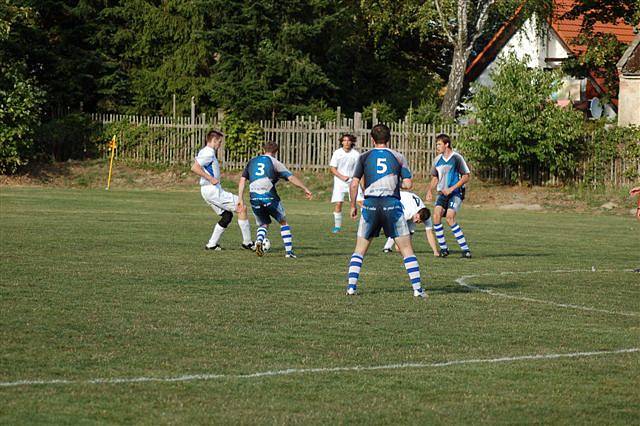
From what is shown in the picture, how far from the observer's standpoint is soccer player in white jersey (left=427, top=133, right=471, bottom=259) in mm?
19016

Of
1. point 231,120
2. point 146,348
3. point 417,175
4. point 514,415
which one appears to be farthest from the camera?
point 231,120

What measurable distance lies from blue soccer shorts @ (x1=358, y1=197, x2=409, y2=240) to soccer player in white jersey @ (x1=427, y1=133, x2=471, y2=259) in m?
5.91

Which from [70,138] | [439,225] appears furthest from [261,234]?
[70,138]

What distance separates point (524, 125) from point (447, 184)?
55.6ft

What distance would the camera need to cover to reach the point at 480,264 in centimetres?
1789

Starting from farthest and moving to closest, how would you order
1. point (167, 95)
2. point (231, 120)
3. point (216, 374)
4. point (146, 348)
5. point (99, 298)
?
point (167, 95), point (231, 120), point (99, 298), point (146, 348), point (216, 374)

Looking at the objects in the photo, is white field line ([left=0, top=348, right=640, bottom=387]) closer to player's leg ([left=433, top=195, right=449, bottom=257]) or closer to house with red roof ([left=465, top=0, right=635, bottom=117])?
player's leg ([left=433, top=195, right=449, bottom=257])

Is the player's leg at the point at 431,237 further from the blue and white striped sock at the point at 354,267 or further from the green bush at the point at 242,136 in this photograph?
the green bush at the point at 242,136

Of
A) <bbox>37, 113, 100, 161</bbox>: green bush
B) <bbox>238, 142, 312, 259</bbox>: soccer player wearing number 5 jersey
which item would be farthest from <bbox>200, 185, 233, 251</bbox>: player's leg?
<bbox>37, 113, 100, 161</bbox>: green bush

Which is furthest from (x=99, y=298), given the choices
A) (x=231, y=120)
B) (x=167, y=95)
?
(x=167, y=95)

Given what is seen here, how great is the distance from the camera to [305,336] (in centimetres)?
1023

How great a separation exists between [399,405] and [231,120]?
3555 centimetres

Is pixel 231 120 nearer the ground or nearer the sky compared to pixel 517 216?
nearer the sky

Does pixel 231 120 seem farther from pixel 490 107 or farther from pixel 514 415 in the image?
pixel 514 415
